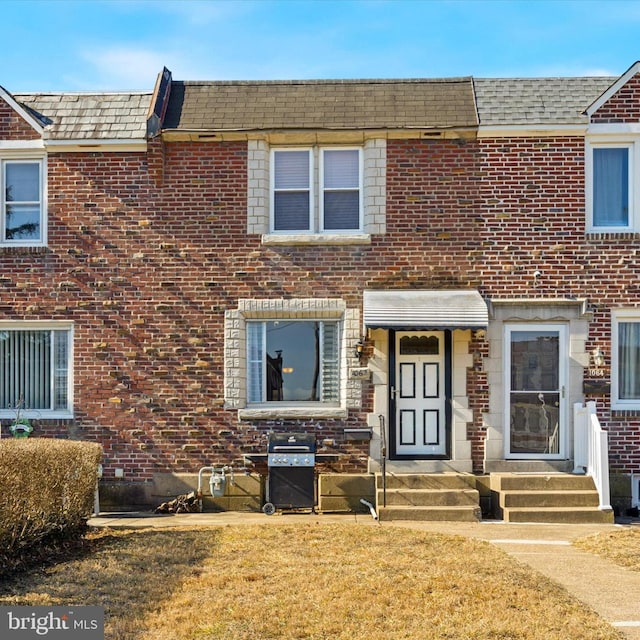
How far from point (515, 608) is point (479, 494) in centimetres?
561

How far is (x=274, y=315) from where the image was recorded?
44.9 ft

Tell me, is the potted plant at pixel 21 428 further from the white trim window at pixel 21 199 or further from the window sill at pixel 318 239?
the window sill at pixel 318 239

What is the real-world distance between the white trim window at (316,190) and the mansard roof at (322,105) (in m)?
0.50

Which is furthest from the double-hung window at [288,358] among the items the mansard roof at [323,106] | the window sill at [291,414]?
the mansard roof at [323,106]

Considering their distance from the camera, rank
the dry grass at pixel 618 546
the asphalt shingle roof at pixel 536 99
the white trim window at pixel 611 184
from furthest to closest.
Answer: the white trim window at pixel 611 184
the asphalt shingle roof at pixel 536 99
the dry grass at pixel 618 546

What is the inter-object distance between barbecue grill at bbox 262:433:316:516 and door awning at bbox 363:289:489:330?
204 cm

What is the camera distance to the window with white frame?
545 inches

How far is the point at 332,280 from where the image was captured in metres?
13.6

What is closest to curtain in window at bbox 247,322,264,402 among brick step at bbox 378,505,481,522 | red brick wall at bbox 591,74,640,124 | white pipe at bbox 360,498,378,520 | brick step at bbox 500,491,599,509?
white pipe at bbox 360,498,378,520

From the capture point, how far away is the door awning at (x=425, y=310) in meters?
12.7

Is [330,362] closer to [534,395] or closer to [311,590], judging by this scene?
[534,395]

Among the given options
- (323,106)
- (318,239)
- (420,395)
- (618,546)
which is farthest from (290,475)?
(323,106)

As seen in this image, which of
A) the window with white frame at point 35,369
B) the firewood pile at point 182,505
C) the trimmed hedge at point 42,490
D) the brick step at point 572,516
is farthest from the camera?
the window with white frame at point 35,369

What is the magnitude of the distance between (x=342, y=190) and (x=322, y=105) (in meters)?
1.46
